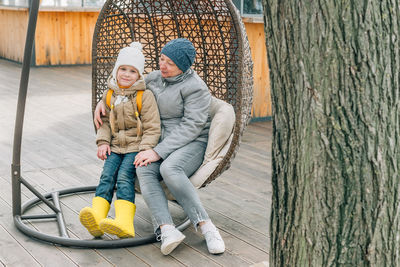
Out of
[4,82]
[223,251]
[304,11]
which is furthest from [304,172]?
[4,82]

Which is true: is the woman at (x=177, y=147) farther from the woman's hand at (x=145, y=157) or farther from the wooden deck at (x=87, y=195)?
the wooden deck at (x=87, y=195)

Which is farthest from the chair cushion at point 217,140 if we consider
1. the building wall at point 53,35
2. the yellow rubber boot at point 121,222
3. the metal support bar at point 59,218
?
the building wall at point 53,35

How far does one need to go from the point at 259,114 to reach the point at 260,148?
99 cm

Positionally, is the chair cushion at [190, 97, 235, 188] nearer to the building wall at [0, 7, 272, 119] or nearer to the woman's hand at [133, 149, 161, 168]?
the woman's hand at [133, 149, 161, 168]

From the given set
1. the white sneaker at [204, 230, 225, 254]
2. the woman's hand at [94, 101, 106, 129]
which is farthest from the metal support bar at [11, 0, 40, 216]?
the white sneaker at [204, 230, 225, 254]

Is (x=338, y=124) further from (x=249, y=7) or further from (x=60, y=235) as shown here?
(x=249, y=7)

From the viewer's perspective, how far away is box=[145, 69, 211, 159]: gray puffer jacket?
267cm

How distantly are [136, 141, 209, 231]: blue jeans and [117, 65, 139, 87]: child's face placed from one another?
1.31ft

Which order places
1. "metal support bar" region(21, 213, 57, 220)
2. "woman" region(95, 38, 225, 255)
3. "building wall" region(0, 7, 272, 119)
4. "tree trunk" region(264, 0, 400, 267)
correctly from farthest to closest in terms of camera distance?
1. "building wall" region(0, 7, 272, 119)
2. "metal support bar" region(21, 213, 57, 220)
3. "woman" region(95, 38, 225, 255)
4. "tree trunk" region(264, 0, 400, 267)

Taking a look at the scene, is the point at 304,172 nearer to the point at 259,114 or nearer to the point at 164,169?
the point at 164,169

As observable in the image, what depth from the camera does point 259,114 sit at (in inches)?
211

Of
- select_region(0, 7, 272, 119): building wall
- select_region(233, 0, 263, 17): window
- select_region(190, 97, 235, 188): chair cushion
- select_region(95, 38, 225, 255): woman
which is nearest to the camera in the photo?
select_region(95, 38, 225, 255): woman

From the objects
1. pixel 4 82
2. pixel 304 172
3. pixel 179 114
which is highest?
Result: pixel 304 172

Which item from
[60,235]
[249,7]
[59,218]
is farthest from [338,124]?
[249,7]
